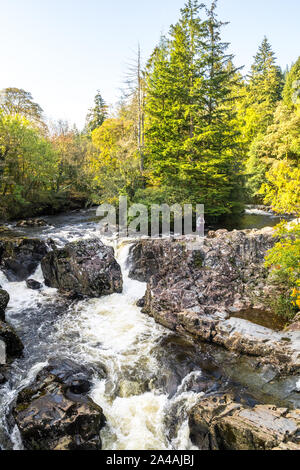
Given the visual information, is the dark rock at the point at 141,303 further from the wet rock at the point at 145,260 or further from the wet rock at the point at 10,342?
the wet rock at the point at 10,342

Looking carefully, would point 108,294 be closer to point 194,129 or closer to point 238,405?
point 238,405

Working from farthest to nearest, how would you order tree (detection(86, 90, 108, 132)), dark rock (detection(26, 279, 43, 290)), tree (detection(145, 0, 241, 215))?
1. tree (detection(86, 90, 108, 132))
2. tree (detection(145, 0, 241, 215))
3. dark rock (detection(26, 279, 43, 290))

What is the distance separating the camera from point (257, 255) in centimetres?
963

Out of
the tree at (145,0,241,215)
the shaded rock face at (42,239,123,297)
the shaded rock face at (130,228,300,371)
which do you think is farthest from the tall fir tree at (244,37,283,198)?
the shaded rock face at (42,239,123,297)

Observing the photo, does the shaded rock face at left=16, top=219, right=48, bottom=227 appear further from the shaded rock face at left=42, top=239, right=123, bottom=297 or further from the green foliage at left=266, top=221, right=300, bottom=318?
the green foliage at left=266, top=221, right=300, bottom=318

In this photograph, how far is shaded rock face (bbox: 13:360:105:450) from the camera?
4324mm

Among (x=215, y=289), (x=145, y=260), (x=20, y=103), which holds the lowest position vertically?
(x=215, y=289)

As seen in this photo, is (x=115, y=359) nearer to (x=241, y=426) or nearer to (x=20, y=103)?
(x=241, y=426)

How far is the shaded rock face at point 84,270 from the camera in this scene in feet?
32.5

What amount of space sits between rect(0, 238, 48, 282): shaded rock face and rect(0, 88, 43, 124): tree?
73.9ft

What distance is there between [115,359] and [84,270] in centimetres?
424

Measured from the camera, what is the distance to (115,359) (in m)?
6.50

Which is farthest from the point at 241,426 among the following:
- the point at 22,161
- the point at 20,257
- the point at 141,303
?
the point at 22,161

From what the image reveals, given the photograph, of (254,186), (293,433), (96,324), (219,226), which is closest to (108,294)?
(96,324)
